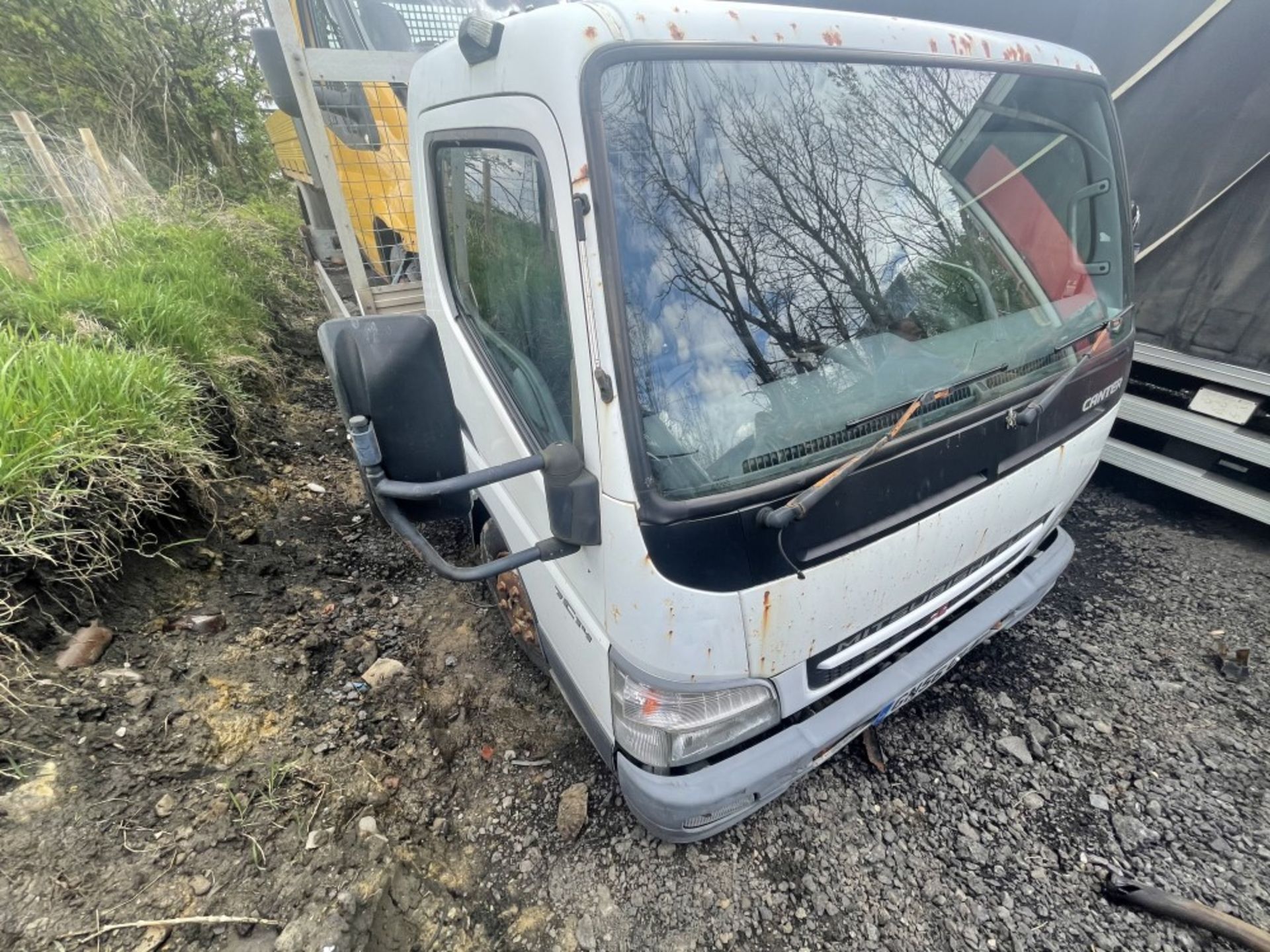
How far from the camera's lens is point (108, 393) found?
2.53 meters

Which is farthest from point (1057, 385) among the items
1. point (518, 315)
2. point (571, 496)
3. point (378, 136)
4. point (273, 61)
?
point (273, 61)

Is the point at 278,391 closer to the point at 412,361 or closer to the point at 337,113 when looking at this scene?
the point at 337,113

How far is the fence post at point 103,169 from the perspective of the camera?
19.0 feet

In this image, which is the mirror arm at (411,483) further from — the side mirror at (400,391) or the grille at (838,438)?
the grille at (838,438)

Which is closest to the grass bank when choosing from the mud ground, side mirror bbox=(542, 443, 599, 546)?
the mud ground

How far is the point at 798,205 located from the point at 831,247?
0.46 ft

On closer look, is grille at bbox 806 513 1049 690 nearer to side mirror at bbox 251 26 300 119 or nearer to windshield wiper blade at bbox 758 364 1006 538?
windshield wiper blade at bbox 758 364 1006 538

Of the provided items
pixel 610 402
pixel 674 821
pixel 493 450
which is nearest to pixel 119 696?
pixel 493 450

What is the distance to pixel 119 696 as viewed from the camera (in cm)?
192

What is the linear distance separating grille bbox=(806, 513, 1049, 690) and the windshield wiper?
0.47 metres

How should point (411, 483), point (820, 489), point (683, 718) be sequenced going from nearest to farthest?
point (820, 489)
point (411, 483)
point (683, 718)

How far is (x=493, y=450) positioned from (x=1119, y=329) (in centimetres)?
215

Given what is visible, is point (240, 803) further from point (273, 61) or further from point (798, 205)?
point (273, 61)

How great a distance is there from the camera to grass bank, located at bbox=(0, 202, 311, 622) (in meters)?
2.06
